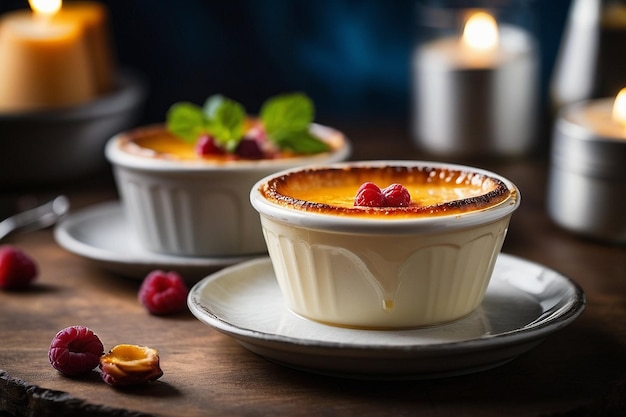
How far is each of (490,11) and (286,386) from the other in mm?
1501

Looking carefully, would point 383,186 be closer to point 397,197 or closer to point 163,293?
point 397,197

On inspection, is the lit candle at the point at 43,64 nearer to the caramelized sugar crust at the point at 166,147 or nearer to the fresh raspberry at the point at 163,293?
the caramelized sugar crust at the point at 166,147

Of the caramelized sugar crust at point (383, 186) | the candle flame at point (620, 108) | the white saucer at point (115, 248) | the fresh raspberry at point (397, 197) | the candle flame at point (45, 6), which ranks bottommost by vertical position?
the white saucer at point (115, 248)

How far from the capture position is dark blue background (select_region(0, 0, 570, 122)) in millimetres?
2672

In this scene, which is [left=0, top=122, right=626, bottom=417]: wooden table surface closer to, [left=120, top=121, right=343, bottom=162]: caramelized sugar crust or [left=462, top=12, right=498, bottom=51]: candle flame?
[left=120, top=121, right=343, bottom=162]: caramelized sugar crust

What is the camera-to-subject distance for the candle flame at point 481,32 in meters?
2.35

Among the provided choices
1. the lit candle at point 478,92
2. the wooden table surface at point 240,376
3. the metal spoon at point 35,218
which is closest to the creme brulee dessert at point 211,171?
the wooden table surface at point 240,376

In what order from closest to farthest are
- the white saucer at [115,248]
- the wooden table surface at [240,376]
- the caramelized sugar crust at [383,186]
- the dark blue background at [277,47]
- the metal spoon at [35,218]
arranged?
the wooden table surface at [240,376] < the caramelized sugar crust at [383,186] < the white saucer at [115,248] < the metal spoon at [35,218] < the dark blue background at [277,47]

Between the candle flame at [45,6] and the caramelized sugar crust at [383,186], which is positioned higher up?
the candle flame at [45,6]

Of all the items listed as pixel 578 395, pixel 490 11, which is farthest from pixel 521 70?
pixel 578 395

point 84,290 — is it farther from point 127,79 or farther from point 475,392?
point 127,79

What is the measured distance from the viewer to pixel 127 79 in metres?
2.43

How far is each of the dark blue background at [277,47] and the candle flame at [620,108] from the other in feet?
2.85

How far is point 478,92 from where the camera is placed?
230 cm
